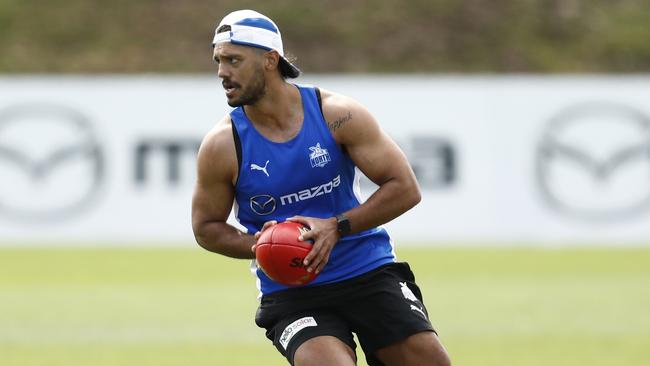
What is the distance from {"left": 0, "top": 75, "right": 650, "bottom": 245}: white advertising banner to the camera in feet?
75.9

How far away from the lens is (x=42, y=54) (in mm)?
33625

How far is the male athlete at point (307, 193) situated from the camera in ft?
25.1

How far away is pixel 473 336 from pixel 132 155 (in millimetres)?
11338

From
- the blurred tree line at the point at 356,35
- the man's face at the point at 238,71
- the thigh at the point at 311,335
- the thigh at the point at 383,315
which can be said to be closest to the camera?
the thigh at the point at 311,335

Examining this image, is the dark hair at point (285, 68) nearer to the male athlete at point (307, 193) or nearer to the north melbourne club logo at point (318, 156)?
the male athlete at point (307, 193)

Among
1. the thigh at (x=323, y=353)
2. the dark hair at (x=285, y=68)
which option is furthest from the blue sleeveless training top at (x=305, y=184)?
the thigh at (x=323, y=353)

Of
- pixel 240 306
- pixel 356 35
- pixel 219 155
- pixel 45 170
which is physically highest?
pixel 356 35

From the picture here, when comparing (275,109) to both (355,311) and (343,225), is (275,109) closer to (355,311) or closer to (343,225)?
(343,225)

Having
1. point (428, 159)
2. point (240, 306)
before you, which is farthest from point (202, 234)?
point (428, 159)

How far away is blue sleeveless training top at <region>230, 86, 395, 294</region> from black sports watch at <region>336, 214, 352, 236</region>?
0.23 m

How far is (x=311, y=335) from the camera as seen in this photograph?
24.8 feet

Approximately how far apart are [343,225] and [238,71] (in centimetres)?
101

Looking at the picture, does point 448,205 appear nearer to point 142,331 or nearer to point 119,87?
point 119,87

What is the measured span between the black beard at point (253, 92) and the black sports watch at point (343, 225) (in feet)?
2.59
